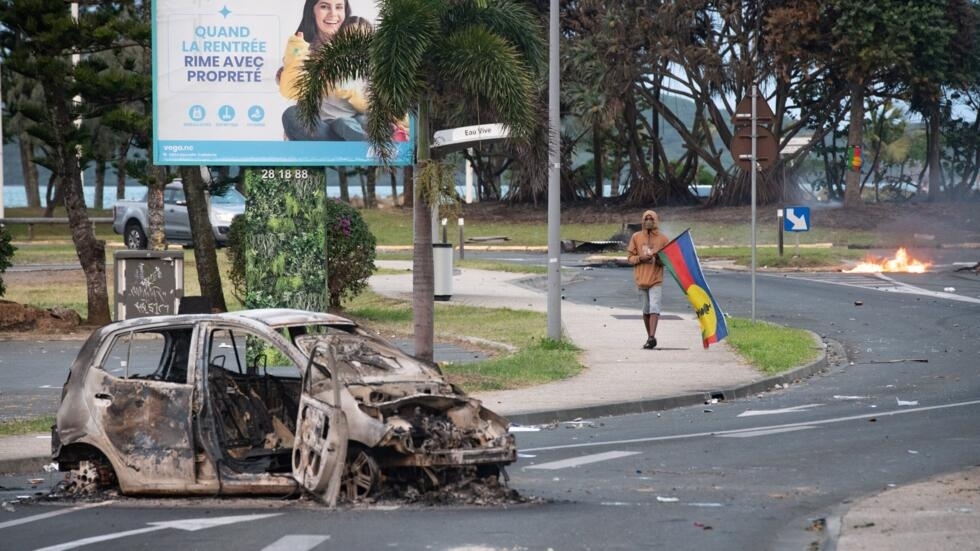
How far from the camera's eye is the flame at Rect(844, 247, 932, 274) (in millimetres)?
37062

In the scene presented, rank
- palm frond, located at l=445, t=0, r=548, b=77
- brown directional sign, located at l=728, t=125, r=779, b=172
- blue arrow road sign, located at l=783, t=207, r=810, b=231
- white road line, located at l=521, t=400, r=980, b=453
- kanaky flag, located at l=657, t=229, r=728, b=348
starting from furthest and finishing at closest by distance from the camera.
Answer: blue arrow road sign, located at l=783, t=207, r=810, b=231, brown directional sign, located at l=728, t=125, r=779, b=172, kanaky flag, located at l=657, t=229, r=728, b=348, palm frond, located at l=445, t=0, r=548, b=77, white road line, located at l=521, t=400, r=980, b=453

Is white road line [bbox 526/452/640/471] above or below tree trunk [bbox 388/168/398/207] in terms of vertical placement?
below

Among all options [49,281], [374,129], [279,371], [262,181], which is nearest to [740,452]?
[279,371]

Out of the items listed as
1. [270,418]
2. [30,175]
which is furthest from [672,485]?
[30,175]

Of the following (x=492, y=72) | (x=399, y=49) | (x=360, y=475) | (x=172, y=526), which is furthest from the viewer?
(x=492, y=72)

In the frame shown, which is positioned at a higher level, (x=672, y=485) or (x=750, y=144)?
(x=750, y=144)

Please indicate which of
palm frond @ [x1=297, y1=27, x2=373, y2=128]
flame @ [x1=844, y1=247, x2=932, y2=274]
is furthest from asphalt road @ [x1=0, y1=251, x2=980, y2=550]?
flame @ [x1=844, y1=247, x2=932, y2=274]

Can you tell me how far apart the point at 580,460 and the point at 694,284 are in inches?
361

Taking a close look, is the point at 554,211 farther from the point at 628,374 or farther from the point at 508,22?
the point at 508,22

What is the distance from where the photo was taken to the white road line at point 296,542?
8.58m

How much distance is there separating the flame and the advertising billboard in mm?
20216

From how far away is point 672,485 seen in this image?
35.5 ft

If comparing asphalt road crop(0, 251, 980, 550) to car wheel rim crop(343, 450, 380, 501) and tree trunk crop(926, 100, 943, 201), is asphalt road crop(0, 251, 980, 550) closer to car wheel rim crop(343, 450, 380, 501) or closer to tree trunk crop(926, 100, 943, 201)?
car wheel rim crop(343, 450, 380, 501)

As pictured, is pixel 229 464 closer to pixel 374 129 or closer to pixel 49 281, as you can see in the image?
pixel 374 129
